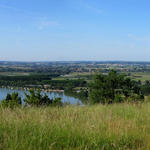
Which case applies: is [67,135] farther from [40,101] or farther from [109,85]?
[109,85]

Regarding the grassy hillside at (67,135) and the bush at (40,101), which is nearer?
the grassy hillside at (67,135)

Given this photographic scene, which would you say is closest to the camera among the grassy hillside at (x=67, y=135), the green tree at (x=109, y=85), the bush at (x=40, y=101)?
the grassy hillside at (x=67, y=135)

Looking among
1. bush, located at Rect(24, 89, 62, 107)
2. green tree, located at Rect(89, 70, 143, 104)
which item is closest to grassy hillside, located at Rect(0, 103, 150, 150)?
bush, located at Rect(24, 89, 62, 107)

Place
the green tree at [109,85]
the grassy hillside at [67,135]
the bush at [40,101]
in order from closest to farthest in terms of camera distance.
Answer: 1. the grassy hillside at [67,135]
2. the bush at [40,101]
3. the green tree at [109,85]

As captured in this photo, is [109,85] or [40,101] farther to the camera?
[109,85]

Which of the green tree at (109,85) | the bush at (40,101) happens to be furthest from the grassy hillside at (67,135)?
the green tree at (109,85)

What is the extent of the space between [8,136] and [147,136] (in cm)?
205

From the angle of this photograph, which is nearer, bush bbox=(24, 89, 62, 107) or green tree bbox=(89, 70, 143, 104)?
bush bbox=(24, 89, 62, 107)

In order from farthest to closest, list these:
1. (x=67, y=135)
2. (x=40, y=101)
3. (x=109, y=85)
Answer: (x=109, y=85)
(x=40, y=101)
(x=67, y=135)

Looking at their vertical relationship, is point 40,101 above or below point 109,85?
above

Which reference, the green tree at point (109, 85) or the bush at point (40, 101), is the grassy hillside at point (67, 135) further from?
the green tree at point (109, 85)

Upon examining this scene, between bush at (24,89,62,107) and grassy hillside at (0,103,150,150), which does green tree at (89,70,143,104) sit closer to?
bush at (24,89,62,107)

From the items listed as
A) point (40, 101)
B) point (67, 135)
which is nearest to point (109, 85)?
point (40, 101)

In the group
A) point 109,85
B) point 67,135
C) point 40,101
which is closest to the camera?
point 67,135
